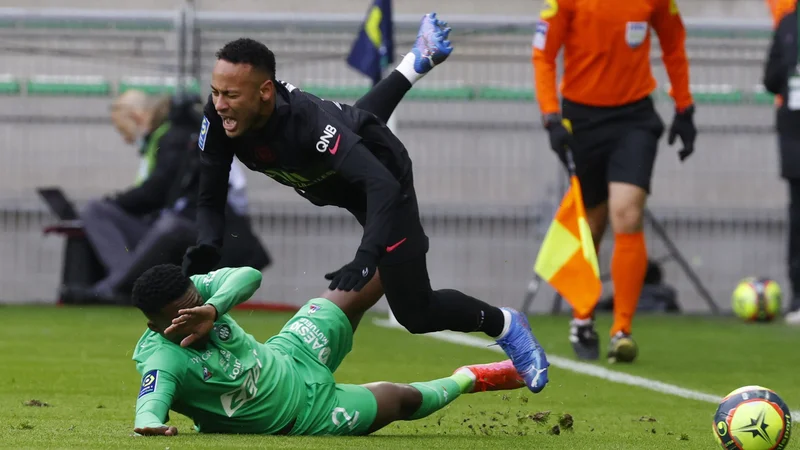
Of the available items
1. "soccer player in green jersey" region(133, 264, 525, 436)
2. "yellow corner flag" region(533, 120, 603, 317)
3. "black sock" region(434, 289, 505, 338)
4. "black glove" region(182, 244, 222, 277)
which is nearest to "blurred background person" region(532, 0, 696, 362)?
"yellow corner flag" region(533, 120, 603, 317)

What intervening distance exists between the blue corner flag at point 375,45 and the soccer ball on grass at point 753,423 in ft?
21.1

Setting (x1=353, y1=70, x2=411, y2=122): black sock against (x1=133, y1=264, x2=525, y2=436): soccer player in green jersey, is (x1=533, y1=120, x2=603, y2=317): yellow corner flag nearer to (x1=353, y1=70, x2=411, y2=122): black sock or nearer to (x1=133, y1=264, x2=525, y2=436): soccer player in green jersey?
(x1=353, y1=70, x2=411, y2=122): black sock

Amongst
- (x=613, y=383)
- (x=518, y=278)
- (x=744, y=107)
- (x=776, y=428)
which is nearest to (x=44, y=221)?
(x=518, y=278)

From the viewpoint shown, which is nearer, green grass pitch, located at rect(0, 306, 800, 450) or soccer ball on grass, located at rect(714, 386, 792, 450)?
soccer ball on grass, located at rect(714, 386, 792, 450)

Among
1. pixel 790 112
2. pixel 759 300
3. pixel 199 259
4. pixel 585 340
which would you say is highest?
pixel 199 259

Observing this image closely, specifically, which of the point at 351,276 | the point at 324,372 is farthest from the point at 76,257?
the point at 351,276

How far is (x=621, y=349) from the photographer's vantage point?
821 centimetres

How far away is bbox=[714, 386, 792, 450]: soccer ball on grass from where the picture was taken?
4.79 m

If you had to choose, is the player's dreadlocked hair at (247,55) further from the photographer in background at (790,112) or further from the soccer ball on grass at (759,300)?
the soccer ball on grass at (759,300)

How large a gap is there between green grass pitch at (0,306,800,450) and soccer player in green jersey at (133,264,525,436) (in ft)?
0.36

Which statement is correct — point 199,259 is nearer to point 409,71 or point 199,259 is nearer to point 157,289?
point 157,289

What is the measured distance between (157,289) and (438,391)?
1.27 metres

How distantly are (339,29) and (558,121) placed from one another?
17.3ft

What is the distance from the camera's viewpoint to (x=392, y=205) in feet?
16.6
